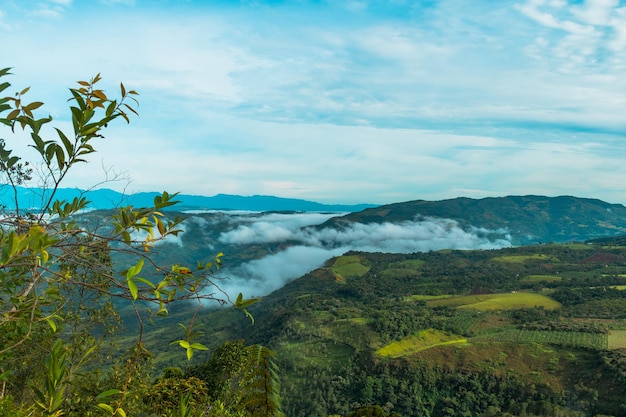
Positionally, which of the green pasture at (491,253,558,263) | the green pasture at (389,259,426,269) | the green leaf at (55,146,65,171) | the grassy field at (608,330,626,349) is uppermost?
the green leaf at (55,146,65,171)

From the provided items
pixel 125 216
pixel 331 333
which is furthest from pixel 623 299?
pixel 125 216

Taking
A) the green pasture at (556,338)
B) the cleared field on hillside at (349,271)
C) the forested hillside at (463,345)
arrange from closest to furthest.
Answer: the forested hillside at (463,345)
the green pasture at (556,338)
the cleared field on hillside at (349,271)

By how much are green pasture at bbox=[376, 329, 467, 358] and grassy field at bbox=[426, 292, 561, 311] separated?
22.0 metres

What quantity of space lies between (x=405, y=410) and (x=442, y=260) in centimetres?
14244

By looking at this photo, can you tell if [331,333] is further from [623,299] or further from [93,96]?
[93,96]

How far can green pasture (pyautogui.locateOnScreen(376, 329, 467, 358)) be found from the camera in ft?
271

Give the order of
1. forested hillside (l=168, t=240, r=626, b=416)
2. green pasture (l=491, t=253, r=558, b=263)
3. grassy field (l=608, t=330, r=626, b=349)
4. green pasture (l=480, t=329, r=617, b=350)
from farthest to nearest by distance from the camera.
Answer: green pasture (l=491, t=253, r=558, b=263), green pasture (l=480, t=329, r=617, b=350), grassy field (l=608, t=330, r=626, b=349), forested hillside (l=168, t=240, r=626, b=416)

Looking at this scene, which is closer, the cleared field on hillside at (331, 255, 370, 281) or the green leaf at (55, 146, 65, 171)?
the green leaf at (55, 146, 65, 171)

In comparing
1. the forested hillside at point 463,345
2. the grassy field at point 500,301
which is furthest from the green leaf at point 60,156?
the grassy field at point 500,301

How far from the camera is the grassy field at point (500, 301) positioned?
103500 mm

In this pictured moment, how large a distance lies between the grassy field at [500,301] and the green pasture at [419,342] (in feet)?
72.1

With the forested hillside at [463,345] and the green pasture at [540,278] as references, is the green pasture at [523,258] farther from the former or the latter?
the green pasture at [540,278]

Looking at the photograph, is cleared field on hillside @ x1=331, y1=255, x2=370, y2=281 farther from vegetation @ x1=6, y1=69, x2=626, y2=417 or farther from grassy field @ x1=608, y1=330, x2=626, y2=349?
grassy field @ x1=608, y1=330, x2=626, y2=349

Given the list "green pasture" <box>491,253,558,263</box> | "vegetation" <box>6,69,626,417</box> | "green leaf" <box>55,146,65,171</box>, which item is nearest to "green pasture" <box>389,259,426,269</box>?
"vegetation" <box>6,69,626,417</box>
